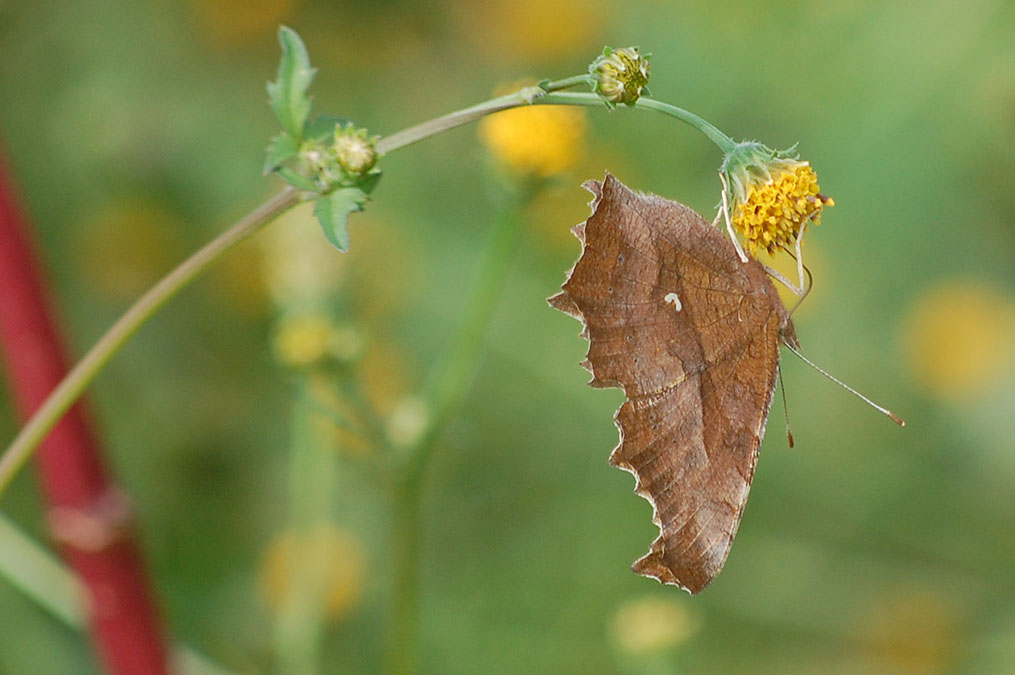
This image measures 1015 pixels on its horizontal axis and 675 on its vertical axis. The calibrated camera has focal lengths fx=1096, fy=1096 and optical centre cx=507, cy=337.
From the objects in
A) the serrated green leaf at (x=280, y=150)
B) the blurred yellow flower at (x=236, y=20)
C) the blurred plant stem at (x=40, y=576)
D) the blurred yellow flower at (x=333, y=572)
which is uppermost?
the blurred yellow flower at (x=236, y=20)

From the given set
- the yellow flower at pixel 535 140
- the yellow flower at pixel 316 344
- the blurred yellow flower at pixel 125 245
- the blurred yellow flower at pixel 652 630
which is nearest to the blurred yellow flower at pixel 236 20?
the blurred yellow flower at pixel 125 245

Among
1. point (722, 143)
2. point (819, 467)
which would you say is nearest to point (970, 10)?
point (819, 467)

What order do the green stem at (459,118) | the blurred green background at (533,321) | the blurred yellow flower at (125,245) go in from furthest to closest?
the blurred yellow flower at (125,245), the blurred green background at (533,321), the green stem at (459,118)

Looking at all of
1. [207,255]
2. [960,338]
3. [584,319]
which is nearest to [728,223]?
[584,319]

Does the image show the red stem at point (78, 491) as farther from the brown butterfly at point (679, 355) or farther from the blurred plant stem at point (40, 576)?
the brown butterfly at point (679, 355)

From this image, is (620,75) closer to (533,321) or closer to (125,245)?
(533,321)

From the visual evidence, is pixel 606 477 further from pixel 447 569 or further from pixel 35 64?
pixel 35 64
